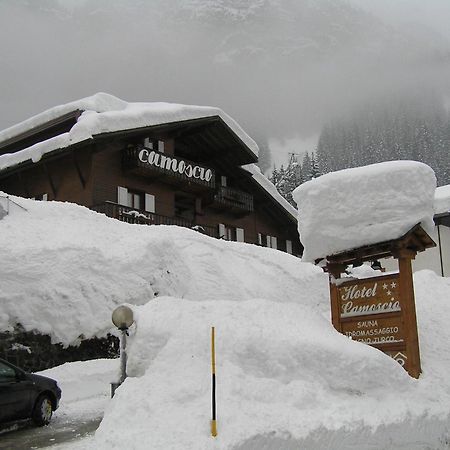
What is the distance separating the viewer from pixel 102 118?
24.0 metres

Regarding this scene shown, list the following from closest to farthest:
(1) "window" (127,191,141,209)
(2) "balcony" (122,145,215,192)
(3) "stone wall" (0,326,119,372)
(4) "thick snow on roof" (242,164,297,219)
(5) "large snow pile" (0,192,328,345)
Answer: (3) "stone wall" (0,326,119,372) → (5) "large snow pile" (0,192,328,345) → (2) "balcony" (122,145,215,192) → (1) "window" (127,191,141,209) → (4) "thick snow on roof" (242,164,297,219)

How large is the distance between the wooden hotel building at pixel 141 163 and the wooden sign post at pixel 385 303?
13.8 m

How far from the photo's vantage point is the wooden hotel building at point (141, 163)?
25031 millimetres

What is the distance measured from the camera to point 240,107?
190375mm

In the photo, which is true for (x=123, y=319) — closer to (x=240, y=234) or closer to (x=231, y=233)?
(x=231, y=233)

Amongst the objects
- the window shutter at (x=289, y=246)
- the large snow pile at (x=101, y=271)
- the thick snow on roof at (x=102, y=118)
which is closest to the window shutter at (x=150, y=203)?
the thick snow on roof at (x=102, y=118)

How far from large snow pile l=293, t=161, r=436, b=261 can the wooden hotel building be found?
13449mm

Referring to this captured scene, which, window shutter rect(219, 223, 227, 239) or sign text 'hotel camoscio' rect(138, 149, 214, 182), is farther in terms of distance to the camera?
window shutter rect(219, 223, 227, 239)

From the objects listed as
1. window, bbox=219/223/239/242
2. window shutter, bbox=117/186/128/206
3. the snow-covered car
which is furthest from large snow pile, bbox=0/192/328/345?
window, bbox=219/223/239/242

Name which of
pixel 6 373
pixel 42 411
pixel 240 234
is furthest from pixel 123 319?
pixel 240 234

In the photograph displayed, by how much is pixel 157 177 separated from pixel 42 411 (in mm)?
19004

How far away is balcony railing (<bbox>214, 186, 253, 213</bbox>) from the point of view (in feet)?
103

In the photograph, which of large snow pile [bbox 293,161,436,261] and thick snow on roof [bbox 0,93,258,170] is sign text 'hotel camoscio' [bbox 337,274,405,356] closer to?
large snow pile [bbox 293,161,436,261]

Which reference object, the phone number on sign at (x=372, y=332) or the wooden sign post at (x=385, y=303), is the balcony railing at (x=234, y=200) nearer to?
the wooden sign post at (x=385, y=303)
